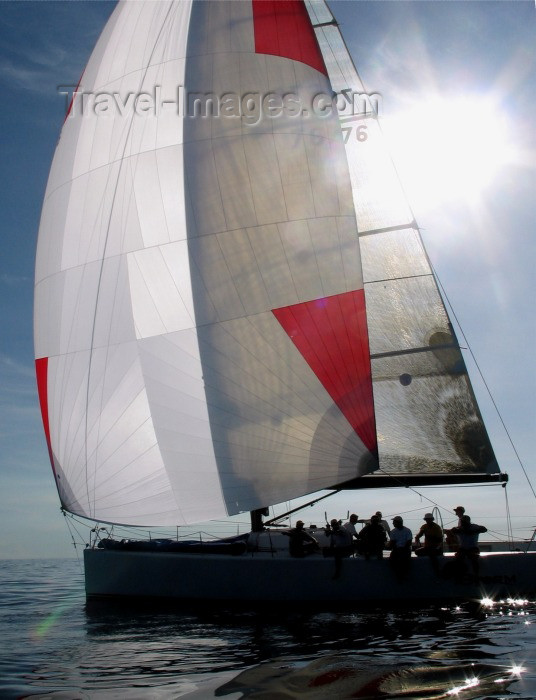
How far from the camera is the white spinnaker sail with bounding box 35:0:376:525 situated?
33.6ft

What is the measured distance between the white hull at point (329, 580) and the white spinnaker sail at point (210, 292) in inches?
43.5

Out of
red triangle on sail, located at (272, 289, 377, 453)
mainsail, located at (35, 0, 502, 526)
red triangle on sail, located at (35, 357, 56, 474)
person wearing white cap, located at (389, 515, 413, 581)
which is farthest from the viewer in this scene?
red triangle on sail, located at (35, 357, 56, 474)

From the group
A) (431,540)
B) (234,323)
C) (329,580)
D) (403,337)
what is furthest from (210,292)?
(431,540)

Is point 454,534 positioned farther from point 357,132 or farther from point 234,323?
point 357,132

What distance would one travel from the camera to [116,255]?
11.1m

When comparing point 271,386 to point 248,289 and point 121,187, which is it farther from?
point 121,187

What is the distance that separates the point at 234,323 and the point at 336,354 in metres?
1.65

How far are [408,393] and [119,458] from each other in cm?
498

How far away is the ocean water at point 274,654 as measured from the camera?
5.43m

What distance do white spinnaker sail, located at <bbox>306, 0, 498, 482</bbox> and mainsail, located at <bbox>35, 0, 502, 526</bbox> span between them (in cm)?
4

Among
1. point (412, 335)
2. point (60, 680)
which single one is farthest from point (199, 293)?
point (60, 680)

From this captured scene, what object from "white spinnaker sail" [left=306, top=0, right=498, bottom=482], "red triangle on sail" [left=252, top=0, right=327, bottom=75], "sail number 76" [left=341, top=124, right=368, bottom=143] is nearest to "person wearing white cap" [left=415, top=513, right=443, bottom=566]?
"white spinnaker sail" [left=306, top=0, right=498, bottom=482]

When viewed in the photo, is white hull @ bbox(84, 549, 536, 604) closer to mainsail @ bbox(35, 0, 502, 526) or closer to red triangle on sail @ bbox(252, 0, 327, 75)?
mainsail @ bbox(35, 0, 502, 526)

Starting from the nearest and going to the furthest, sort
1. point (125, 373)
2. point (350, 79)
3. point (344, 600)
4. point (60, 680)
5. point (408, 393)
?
1. point (60, 680)
2. point (344, 600)
3. point (125, 373)
4. point (408, 393)
5. point (350, 79)
